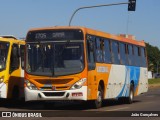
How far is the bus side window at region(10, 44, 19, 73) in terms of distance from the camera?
833 inches

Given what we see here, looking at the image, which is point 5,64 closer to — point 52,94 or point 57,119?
point 52,94

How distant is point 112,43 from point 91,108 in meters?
3.88

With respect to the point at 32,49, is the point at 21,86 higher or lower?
lower

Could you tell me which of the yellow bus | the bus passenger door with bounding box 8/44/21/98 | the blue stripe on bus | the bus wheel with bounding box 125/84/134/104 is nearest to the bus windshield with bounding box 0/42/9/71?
the yellow bus

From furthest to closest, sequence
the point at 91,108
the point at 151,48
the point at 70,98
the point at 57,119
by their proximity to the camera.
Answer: the point at 151,48 → the point at 91,108 → the point at 70,98 → the point at 57,119

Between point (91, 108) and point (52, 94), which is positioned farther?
point (91, 108)

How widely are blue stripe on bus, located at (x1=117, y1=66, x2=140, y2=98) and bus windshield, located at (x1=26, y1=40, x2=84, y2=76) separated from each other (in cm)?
580

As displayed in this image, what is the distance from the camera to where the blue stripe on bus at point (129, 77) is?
25123 mm

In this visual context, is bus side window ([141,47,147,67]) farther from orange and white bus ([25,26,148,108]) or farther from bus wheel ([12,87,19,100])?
bus wheel ([12,87,19,100])

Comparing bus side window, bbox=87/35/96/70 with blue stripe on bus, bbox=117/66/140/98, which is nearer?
bus side window, bbox=87/35/96/70

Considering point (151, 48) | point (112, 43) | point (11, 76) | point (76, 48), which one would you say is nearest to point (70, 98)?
point (76, 48)

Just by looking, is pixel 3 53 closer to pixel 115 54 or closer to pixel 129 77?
pixel 115 54

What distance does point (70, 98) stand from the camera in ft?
61.8

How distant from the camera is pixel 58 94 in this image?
19.0 meters
